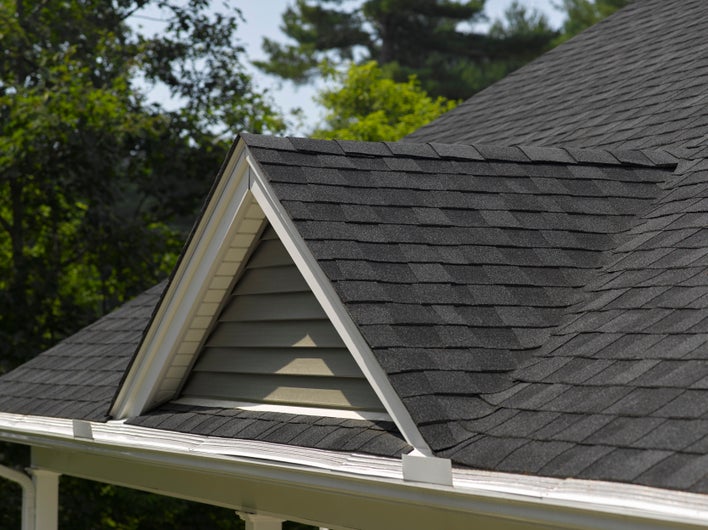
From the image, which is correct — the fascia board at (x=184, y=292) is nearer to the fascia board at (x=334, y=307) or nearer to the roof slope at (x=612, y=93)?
the fascia board at (x=334, y=307)

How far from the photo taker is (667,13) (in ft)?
33.3

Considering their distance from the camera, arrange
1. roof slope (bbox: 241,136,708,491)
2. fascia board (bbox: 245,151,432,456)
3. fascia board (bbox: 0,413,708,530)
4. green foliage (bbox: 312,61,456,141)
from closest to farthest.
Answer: fascia board (bbox: 0,413,708,530) → roof slope (bbox: 241,136,708,491) → fascia board (bbox: 245,151,432,456) → green foliage (bbox: 312,61,456,141)

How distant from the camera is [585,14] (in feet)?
114

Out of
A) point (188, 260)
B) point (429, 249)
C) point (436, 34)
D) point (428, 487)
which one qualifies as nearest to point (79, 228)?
point (188, 260)

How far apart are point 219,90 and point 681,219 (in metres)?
13.6

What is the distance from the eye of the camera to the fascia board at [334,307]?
13.7 feet

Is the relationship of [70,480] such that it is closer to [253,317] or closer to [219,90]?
[219,90]

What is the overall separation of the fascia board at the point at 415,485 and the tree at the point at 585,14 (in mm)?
29718

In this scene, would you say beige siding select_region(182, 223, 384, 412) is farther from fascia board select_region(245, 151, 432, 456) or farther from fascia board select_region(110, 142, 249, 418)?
fascia board select_region(245, 151, 432, 456)

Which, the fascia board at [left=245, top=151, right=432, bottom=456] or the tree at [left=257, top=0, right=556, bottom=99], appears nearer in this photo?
the fascia board at [left=245, top=151, right=432, bottom=456]

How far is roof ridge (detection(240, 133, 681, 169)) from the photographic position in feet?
17.2

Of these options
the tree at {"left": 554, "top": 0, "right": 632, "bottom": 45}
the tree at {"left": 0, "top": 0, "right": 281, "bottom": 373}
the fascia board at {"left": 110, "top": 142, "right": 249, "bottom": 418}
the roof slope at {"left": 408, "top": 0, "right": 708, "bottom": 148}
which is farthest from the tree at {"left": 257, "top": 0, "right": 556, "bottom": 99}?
the fascia board at {"left": 110, "top": 142, "right": 249, "bottom": 418}

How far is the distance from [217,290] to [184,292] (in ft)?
0.54

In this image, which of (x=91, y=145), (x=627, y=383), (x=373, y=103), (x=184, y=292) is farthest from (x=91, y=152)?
(x=373, y=103)
